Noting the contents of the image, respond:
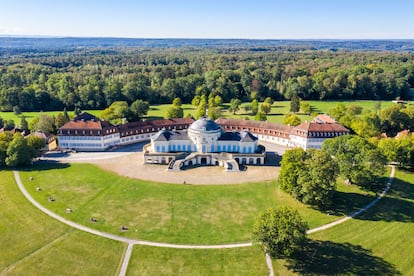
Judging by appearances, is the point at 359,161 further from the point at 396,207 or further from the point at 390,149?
the point at 390,149

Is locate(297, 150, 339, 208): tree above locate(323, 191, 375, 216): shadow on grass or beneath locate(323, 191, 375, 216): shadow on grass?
above

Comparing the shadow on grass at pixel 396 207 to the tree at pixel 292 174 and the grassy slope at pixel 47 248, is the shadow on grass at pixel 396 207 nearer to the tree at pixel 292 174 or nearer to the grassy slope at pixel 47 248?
the tree at pixel 292 174

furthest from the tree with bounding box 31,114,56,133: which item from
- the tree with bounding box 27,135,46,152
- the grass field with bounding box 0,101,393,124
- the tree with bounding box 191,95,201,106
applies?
the tree with bounding box 191,95,201,106

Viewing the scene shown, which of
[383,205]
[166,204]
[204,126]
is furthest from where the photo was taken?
[204,126]

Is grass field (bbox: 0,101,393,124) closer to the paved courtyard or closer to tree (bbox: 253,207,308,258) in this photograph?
the paved courtyard

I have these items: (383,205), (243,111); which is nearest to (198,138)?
(383,205)

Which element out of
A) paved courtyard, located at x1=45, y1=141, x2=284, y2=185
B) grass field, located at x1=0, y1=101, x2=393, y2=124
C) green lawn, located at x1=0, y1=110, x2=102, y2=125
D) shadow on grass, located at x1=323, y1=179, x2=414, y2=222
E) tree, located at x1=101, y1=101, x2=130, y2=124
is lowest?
paved courtyard, located at x1=45, y1=141, x2=284, y2=185
